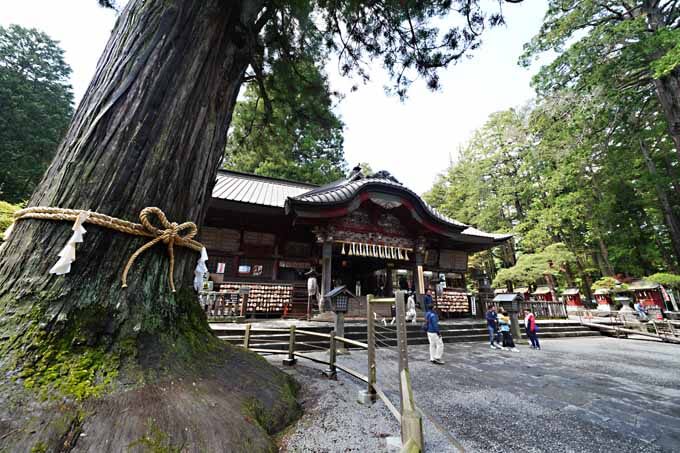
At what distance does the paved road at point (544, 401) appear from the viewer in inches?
95.9

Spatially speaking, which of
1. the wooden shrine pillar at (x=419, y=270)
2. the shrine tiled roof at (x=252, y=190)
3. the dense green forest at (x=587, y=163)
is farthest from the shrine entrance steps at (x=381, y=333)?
the dense green forest at (x=587, y=163)

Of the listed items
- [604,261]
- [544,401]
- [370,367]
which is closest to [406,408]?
[370,367]

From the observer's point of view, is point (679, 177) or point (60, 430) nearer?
point (60, 430)

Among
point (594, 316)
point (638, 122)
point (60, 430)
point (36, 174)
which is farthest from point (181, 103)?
point (36, 174)

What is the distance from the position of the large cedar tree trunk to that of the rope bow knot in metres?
0.08

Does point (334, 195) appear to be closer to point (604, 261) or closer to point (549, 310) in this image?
point (549, 310)

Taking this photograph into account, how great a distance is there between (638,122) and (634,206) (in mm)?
13808

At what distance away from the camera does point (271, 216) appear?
965 centimetres

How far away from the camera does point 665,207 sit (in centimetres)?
1661

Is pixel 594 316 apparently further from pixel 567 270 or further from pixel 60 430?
pixel 60 430

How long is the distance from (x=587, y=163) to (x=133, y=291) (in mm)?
20269

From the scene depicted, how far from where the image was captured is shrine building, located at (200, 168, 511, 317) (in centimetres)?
897

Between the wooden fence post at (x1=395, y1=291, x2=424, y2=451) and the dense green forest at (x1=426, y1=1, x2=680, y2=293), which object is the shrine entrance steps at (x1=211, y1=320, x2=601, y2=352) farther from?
the dense green forest at (x1=426, y1=1, x2=680, y2=293)

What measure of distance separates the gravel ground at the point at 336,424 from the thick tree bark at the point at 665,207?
21.9m
